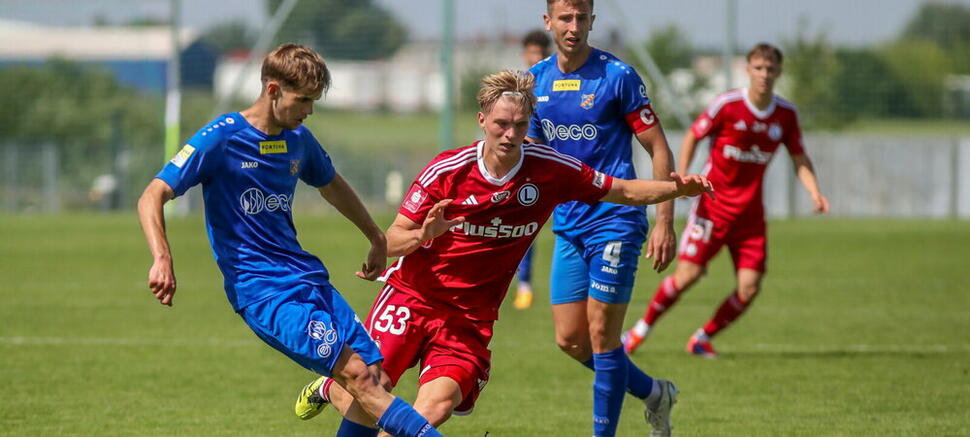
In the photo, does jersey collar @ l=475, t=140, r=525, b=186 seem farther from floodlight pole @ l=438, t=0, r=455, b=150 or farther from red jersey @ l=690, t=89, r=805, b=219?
floodlight pole @ l=438, t=0, r=455, b=150

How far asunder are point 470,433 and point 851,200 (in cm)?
2523

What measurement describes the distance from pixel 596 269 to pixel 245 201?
87.6 inches

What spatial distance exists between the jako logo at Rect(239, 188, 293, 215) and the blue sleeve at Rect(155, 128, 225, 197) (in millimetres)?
180

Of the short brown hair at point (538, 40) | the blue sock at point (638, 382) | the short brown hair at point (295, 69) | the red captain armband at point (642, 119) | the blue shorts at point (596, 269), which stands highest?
the short brown hair at point (538, 40)

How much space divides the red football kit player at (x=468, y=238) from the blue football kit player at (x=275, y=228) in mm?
364

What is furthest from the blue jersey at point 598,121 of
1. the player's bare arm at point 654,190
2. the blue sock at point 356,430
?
the blue sock at point 356,430

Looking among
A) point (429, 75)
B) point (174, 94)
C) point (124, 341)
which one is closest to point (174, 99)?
point (174, 94)

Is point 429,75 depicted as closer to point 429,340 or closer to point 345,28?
point 345,28

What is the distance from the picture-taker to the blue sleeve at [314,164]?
5.65 metres

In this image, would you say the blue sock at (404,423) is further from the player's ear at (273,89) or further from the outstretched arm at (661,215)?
the outstretched arm at (661,215)

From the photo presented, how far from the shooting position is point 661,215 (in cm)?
683

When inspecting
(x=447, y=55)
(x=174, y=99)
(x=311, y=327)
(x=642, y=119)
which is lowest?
(x=311, y=327)

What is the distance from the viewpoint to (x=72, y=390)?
832 centimetres

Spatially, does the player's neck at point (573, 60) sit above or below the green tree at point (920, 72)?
below
